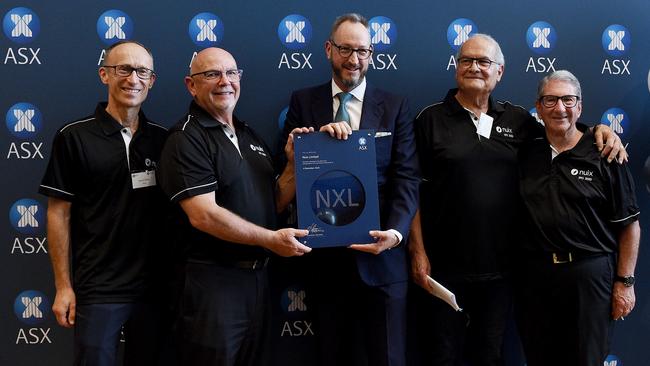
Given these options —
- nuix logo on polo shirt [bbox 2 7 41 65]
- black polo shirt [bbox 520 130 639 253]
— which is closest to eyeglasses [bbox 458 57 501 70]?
black polo shirt [bbox 520 130 639 253]

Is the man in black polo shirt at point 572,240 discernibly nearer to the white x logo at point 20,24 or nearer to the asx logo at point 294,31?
the asx logo at point 294,31

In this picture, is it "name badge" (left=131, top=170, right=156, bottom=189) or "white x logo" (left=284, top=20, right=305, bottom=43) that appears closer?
"name badge" (left=131, top=170, right=156, bottom=189)

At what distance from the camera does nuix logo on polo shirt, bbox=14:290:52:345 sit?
2738 mm

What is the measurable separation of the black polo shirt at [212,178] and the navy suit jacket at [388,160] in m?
0.37

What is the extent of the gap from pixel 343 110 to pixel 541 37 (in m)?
1.33

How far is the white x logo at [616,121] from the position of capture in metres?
2.99

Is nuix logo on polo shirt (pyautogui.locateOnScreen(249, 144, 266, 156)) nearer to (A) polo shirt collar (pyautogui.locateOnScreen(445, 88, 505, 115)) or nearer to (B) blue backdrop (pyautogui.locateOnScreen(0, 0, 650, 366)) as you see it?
(B) blue backdrop (pyautogui.locateOnScreen(0, 0, 650, 366))

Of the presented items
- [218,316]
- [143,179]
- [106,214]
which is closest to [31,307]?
[106,214]

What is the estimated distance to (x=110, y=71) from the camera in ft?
7.13

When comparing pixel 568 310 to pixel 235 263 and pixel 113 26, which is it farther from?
pixel 113 26

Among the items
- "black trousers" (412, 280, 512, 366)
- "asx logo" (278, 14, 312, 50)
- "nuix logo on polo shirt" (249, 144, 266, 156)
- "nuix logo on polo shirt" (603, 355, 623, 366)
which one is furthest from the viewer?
"nuix logo on polo shirt" (603, 355, 623, 366)

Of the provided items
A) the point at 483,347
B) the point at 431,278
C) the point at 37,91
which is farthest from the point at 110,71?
the point at 483,347

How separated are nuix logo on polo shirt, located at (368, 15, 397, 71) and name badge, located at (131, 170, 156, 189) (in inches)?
51.4

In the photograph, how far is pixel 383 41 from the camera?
9.29ft
